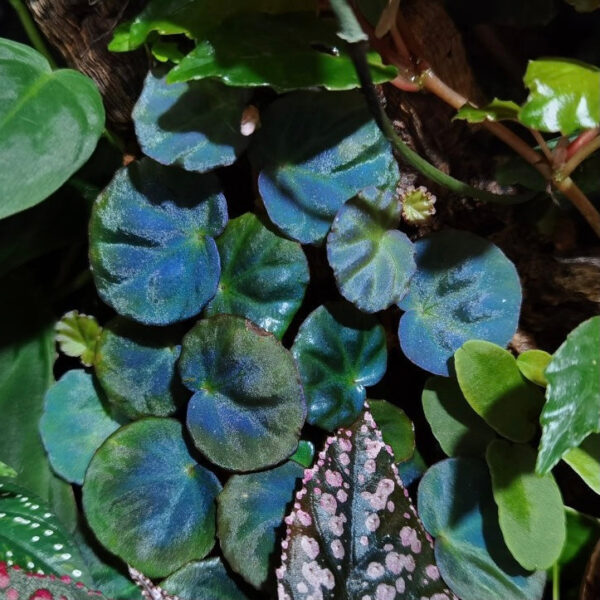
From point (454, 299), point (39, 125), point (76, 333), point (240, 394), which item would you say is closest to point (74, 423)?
point (76, 333)

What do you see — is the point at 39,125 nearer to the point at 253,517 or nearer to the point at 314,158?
the point at 314,158

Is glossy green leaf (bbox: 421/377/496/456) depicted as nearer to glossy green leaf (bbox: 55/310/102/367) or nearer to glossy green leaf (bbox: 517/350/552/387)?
glossy green leaf (bbox: 517/350/552/387)

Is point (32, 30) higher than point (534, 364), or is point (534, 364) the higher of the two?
point (32, 30)

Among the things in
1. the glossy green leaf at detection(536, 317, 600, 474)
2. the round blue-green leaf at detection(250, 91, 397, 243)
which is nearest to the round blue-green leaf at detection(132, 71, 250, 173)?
the round blue-green leaf at detection(250, 91, 397, 243)

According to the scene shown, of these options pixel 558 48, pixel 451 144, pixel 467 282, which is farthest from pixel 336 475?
pixel 558 48

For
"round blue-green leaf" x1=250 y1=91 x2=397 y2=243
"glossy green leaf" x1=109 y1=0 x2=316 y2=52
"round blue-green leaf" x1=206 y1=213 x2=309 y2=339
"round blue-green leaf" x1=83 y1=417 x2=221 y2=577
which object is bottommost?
"round blue-green leaf" x1=83 y1=417 x2=221 y2=577

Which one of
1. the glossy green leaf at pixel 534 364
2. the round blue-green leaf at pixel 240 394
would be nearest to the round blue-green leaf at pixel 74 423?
the round blue-green leaf at pixel 240 394

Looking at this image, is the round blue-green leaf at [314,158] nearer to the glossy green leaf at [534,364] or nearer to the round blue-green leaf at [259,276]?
the round blue-green leaf at [259,276]

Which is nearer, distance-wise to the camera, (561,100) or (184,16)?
(561,100)
